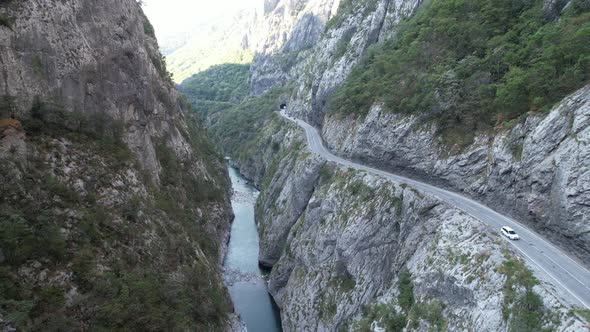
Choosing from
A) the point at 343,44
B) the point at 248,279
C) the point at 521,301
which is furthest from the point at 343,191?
the point at 343,44

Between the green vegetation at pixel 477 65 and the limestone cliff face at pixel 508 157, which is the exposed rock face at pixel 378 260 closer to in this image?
the limestone cliff face at pixel 508 157

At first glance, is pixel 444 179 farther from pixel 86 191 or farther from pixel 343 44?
pixel 343 44

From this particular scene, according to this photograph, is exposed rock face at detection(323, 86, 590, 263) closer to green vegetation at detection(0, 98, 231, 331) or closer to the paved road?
the paved road

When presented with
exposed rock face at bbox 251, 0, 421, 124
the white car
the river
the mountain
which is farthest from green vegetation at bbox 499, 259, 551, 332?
exposed rock face at bbox 251, 0, 421, 124

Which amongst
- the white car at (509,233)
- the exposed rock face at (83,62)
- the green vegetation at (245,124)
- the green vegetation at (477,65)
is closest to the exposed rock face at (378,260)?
the white car at (509,233)

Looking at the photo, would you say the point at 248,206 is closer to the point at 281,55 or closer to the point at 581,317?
the point at 581,317
